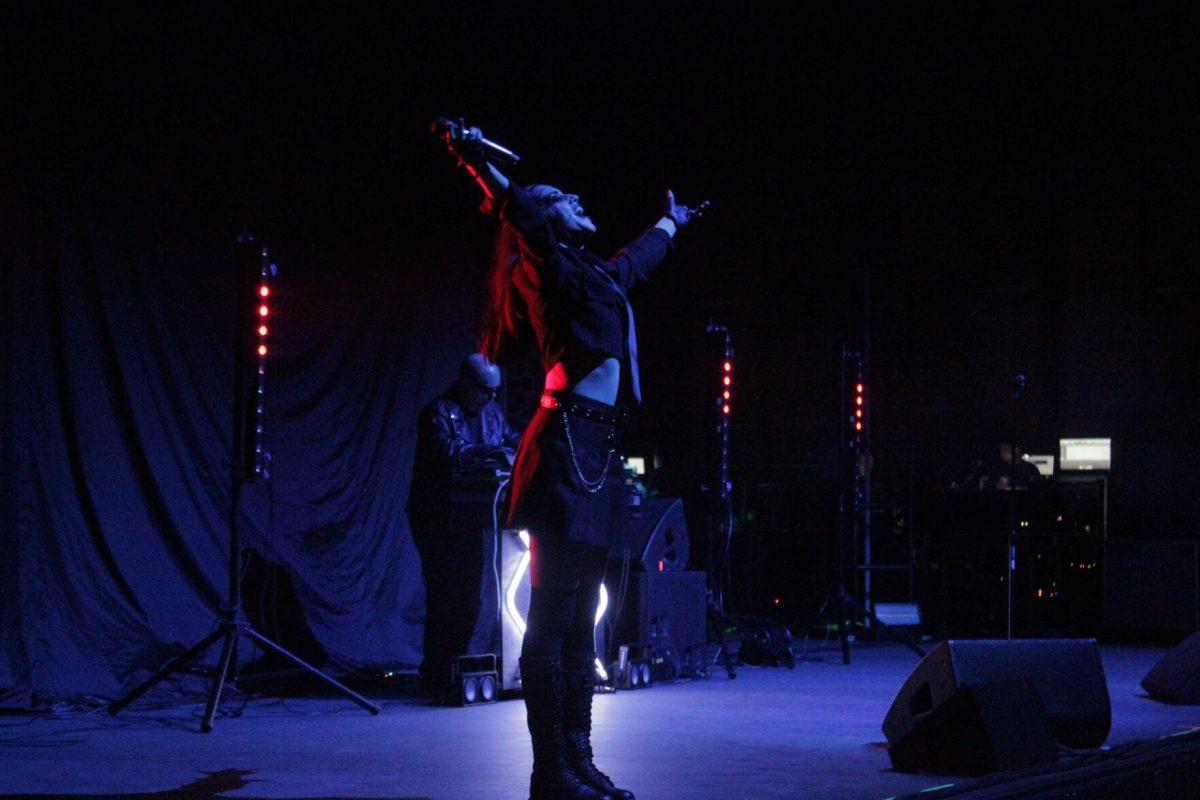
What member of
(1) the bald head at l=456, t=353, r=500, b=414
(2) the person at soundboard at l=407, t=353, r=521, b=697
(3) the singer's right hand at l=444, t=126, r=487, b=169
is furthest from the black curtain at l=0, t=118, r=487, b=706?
(3) the singer's right hand at l=444, t=126, r=487, b=169

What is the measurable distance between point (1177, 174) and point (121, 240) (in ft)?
36.2

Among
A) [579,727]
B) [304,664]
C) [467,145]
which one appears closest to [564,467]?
[579,727]

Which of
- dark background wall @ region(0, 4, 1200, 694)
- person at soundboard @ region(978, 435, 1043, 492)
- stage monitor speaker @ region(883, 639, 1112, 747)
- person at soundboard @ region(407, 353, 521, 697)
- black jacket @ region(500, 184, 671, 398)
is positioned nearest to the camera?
black jacket @ region(500, 184, 671, 398)

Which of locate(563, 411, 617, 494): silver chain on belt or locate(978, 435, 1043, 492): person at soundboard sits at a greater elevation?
locate(978, 435, 1043, 492): person at soundboard

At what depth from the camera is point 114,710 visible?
5.26 metres

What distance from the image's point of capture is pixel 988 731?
3.92m

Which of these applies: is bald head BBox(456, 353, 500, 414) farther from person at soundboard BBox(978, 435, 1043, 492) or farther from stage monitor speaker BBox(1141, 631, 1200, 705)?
person at soundboard BBox(978, 435, 1043, 492)

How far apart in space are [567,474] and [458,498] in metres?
3.47

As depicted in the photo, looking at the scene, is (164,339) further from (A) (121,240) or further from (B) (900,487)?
(B) (900,487)

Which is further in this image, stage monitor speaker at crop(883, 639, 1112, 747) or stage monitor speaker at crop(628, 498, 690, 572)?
stage monitor speaker at crop(628, 498, 690, 572)

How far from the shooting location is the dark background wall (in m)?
5.66

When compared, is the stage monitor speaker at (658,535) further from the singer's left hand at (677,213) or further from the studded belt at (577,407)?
the studded belt at (577,407)

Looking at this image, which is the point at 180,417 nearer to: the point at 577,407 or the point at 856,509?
the point at 577,407

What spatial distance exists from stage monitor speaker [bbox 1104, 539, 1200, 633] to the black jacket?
8.68 m
